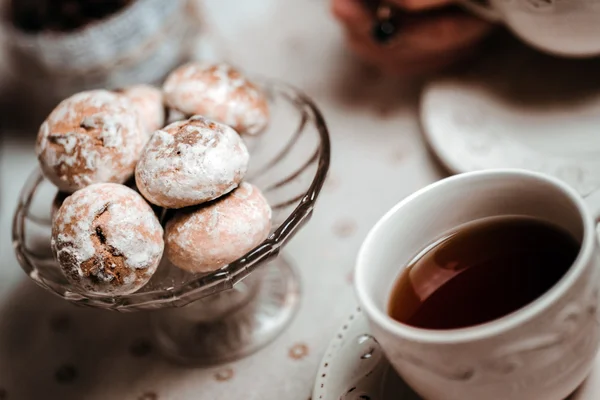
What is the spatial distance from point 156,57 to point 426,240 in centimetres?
52

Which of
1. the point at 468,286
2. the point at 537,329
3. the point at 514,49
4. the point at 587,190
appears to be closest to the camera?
the point at 537,329

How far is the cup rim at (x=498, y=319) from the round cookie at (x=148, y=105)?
265 millimetres

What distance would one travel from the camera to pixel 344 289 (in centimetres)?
68

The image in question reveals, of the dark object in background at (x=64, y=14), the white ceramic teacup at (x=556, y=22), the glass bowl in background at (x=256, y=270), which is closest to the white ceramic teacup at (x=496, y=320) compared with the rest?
the glass bowl in background at (x=256, y=270)

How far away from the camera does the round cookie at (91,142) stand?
1.88 feet

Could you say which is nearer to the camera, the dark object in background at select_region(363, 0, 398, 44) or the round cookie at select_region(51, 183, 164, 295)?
the round cookie at select_region(51, 183, 164, 295)

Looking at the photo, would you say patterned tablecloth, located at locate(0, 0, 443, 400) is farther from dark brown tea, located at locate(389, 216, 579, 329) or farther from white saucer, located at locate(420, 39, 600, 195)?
dark brown tea, located at locate(389, 216, 579, 329)

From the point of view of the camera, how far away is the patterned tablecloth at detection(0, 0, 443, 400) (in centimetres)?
65

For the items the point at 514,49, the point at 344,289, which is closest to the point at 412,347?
the point at 344,289

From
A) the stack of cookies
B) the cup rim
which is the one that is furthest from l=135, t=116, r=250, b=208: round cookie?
the cup rim

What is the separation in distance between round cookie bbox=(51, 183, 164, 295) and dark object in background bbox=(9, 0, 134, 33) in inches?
15.7

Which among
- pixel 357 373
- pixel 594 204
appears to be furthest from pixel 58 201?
pixel 594 204

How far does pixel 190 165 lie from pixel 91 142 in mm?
101

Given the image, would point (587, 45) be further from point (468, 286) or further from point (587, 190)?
point (468, 286)
